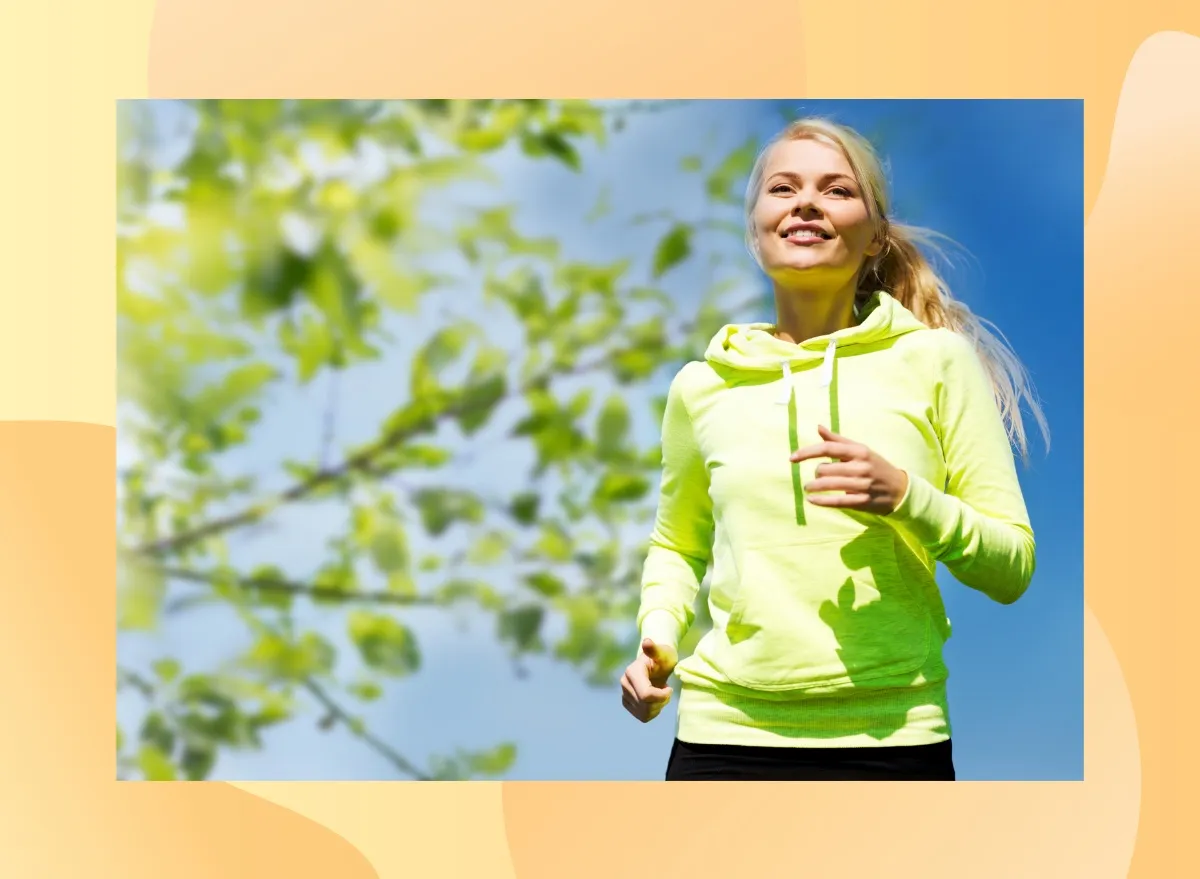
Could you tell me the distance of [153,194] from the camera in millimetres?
2916

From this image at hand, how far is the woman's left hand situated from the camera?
2.18 meters

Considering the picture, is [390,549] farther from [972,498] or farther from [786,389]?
[972,498]

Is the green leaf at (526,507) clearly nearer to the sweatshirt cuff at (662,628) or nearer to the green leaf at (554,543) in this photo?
the green leaf at (554,543)

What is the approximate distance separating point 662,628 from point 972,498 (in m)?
0.55

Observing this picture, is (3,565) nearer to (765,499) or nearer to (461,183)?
(461,183)

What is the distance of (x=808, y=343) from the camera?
2441 mm

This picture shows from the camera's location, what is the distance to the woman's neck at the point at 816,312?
248 cm

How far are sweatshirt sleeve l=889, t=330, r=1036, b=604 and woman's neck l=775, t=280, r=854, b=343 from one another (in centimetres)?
18

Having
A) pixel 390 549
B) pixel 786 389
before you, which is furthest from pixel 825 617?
pixel 390 549

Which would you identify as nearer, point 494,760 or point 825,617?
point 825,617

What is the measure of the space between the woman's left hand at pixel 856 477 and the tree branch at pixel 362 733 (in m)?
1.12

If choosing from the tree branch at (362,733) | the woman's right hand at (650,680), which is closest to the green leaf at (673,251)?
the woman's right hand at (650,680)

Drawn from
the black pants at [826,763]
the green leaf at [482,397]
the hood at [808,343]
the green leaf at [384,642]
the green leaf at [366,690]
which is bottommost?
the black pants at [826,763]
